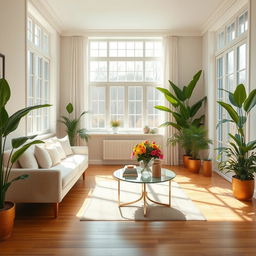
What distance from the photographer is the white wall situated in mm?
3544

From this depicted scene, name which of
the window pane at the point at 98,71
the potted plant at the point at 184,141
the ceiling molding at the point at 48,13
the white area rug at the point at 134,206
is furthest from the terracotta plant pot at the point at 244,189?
the ceiling molding at the point at 48,13

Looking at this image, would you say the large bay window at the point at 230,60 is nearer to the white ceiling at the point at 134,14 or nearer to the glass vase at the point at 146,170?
the white ceiling at the point at 134,14

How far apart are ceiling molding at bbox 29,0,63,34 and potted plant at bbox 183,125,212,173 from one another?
3.72m

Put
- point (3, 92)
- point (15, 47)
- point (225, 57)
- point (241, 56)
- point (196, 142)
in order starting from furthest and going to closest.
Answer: point (196, 142) < point (225, 57) < point (241, 56) < point (15, 47) < point (3, 92)

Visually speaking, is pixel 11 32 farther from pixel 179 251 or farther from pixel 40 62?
pixel 179 251

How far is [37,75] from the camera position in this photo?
5.29 m

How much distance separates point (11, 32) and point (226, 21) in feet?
13.4

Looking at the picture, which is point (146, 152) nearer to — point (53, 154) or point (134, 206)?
point (134, 206)

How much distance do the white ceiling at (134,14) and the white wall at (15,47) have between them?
1.03 meters

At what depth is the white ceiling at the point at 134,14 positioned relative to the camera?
15.7 feet

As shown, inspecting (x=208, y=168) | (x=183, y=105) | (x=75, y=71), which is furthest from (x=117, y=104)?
(x=208, y=168)

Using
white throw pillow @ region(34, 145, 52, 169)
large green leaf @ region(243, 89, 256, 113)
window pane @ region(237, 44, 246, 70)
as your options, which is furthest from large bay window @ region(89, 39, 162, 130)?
large green leaf @ region(243, 89, 256, 113)

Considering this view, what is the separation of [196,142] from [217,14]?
267 cm

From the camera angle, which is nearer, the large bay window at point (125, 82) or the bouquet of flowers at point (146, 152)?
the bouquet of flowers at point (146, 152)
